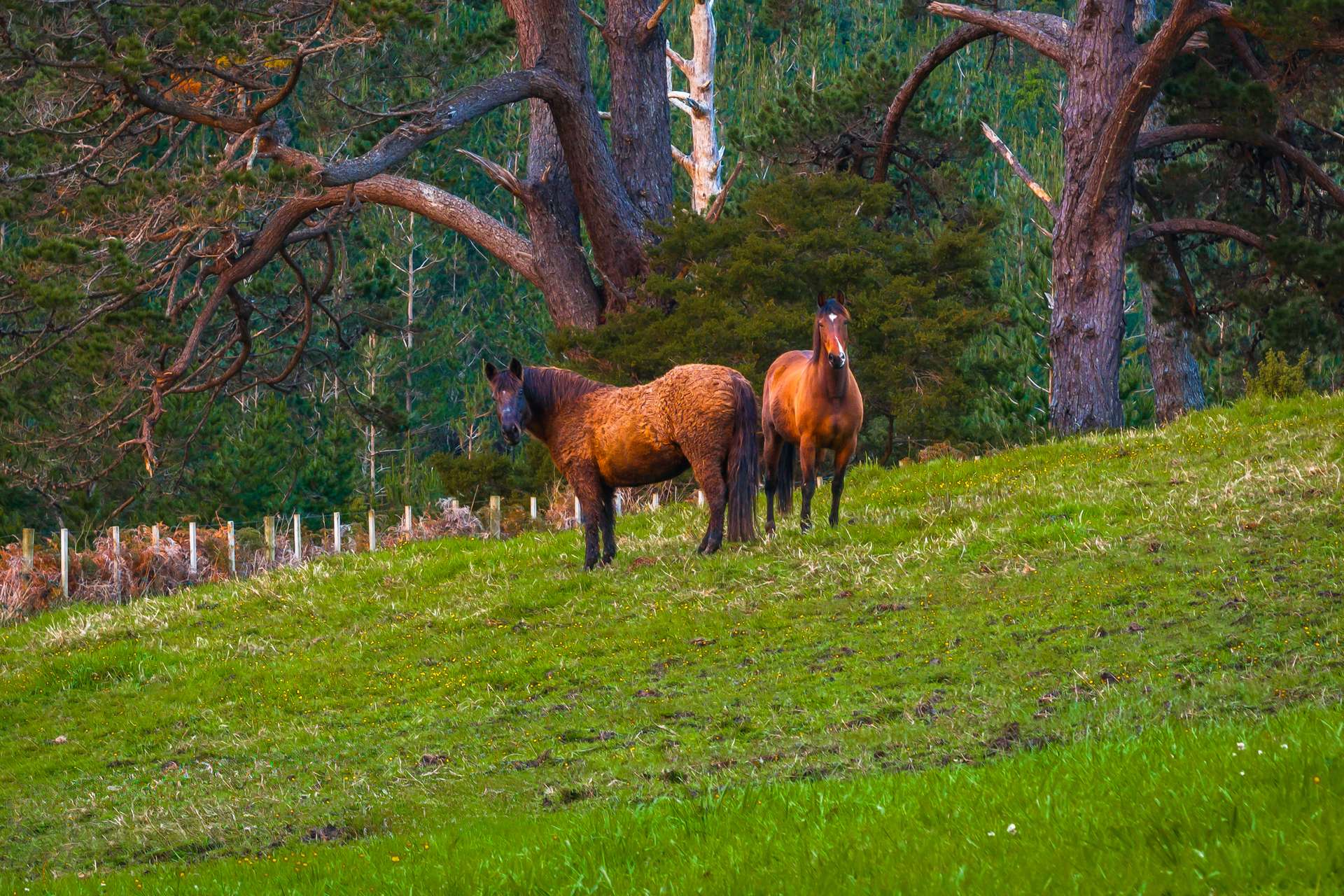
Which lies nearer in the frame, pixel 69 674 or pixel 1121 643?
pixel 1121 643

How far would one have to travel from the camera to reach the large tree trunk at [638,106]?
2703 centimetres

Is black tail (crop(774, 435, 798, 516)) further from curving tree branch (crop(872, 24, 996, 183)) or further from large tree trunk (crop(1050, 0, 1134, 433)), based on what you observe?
curving tree branch (crop(872, 24, 996, 183))

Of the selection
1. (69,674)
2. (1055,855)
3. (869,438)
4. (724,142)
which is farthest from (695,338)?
(724,142)

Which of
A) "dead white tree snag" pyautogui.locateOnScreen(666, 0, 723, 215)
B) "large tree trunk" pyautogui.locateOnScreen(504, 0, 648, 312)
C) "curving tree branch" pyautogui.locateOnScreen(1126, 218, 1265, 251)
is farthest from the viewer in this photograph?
"dead white tree snag" pyautogui.locateOnScreen(666, 0, 723, 215)

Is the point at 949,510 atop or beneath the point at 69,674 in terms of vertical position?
atop

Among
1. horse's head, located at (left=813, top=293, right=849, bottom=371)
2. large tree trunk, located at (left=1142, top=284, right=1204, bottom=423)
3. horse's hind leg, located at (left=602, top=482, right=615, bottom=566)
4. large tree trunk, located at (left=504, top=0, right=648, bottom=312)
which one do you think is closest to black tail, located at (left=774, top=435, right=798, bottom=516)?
horse's head, located at (left=813, top=293, right=849, bottom=371)

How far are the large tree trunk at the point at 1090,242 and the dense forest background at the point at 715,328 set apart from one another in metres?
1.78

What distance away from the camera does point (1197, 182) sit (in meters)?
25.8

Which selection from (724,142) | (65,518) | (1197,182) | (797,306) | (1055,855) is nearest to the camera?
(1055,855)

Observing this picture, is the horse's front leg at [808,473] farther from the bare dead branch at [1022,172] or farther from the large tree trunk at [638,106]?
the large tree trunk at [638,106]

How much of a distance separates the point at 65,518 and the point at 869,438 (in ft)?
66.0

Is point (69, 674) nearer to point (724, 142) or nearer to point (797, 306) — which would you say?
point (797, 306)

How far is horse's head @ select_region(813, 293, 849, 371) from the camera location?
14.5 metres

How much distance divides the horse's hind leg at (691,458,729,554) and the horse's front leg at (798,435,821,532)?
41.6 inches
